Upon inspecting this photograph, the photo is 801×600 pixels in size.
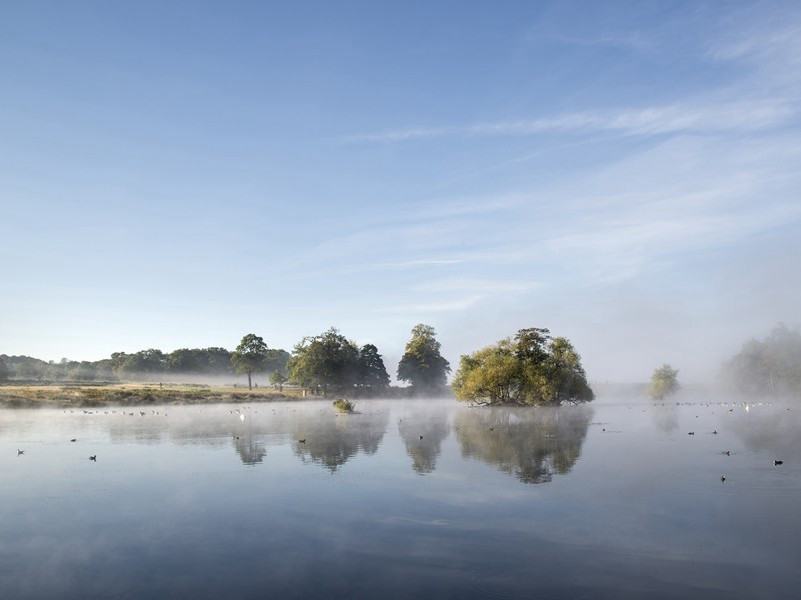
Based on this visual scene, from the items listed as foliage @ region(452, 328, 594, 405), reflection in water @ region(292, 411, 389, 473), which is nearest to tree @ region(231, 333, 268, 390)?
foliage @ region(452, 328, 594, 405)

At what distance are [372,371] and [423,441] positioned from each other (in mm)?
114338

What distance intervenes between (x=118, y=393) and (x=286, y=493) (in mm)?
96549

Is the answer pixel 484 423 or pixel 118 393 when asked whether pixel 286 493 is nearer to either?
pixel 484 423

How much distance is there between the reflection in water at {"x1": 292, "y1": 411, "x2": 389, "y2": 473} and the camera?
42.9 m

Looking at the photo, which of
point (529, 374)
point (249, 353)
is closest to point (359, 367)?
point (249, 353)

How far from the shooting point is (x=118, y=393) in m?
113

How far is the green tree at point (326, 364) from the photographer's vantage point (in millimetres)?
142625

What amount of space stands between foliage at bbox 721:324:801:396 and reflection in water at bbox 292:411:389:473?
139470 millimetres

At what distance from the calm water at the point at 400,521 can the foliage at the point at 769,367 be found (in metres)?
137

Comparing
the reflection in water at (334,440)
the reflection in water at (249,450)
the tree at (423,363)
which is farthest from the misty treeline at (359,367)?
the reflection in water at (249,450)

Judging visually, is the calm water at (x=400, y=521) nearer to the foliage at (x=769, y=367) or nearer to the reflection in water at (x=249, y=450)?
the reflection in water at (x=249, y=450)

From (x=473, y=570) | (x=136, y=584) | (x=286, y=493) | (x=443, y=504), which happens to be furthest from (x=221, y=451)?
(x=473, y=570)

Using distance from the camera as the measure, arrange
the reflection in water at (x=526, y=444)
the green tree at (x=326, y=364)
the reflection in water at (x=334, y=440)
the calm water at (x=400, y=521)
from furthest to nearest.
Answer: the green tree at (x=326, y=364) < the reflection in water at (x=334, y=440) < the reflection in water at (x=526, y=444) < the calm water at (x=400, y=521)

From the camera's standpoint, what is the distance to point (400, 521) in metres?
24.0
